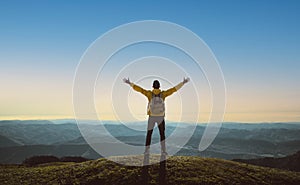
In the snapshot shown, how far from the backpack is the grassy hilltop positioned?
4.60 meters

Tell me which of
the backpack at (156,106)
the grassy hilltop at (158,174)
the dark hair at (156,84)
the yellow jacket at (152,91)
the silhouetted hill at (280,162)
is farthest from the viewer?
the silhouetted hill at (280,162)

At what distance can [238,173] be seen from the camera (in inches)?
887

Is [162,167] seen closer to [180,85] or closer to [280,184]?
[180,85]

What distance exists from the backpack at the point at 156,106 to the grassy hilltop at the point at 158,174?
4.60m

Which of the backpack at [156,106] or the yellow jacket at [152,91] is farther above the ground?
the yellow jacket at [152,91]

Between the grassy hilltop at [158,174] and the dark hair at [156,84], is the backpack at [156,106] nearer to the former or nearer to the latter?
the dark hair at [156,84]

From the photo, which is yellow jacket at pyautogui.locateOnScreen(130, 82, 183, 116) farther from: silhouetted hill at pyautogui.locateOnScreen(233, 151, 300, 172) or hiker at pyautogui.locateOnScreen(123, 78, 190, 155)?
silhouetted hill at pyautogui.locateOnScreen(233, 151, 300, 172)

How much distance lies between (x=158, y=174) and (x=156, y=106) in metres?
4.98

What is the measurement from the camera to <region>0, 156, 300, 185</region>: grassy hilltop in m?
20.0

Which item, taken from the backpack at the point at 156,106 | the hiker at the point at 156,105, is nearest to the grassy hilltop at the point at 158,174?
the hiker at the point at 156,105

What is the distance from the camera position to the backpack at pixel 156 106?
18641 mm

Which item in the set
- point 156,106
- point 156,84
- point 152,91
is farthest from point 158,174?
point 156,84

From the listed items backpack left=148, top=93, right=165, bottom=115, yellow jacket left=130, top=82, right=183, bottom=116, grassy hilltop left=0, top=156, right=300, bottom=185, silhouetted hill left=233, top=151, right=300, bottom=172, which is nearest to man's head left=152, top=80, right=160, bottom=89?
yellow jacket left=130, top=82, right=183, bottom=116

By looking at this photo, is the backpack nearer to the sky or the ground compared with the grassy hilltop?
nearer to the sky
